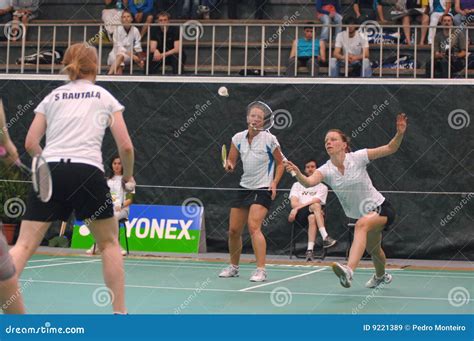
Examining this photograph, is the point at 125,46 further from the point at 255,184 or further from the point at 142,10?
the point at 255,184

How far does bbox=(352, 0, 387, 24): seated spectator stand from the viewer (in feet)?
57.4

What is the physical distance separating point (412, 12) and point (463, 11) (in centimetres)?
100

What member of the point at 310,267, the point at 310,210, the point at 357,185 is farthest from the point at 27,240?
the point at 310,210

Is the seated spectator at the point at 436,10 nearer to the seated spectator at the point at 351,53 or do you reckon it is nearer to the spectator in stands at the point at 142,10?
the seated spectator at the point at 351,53

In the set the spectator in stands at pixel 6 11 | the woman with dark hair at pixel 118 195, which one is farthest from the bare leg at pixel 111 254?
the spectator in stands at pixel 6 11

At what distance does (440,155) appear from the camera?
15.5 meters

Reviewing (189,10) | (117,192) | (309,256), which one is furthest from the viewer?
(189,10)

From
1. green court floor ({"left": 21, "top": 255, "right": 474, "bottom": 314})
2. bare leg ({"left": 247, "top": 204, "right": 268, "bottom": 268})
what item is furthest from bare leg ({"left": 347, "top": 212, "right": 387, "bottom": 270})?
bare leg ({"left": 247, "top": 204, "right": 268, "bottom": 268})

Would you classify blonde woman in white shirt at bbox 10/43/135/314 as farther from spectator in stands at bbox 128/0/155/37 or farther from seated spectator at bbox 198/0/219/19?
seated spectator at bbox 198/0/219/19

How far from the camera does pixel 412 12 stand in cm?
1781

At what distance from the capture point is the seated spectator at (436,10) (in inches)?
661

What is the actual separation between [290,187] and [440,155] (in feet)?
8.59

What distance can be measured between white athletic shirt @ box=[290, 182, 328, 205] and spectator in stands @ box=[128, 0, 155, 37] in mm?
5125
